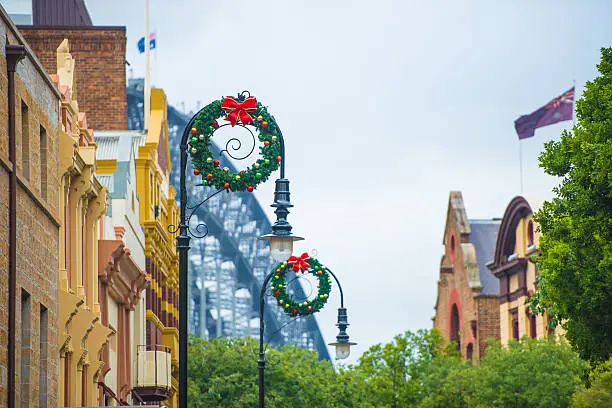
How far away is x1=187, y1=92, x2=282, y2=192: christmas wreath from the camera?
95.5 ft

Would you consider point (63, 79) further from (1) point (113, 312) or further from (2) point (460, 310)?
(2) point (460, 310)

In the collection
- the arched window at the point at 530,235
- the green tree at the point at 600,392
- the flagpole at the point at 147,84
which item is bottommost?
the green tree at the point at 600,392

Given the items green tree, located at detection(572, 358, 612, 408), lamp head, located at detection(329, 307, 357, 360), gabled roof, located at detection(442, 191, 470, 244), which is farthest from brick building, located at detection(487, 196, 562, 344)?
lamp head, located at detection(329, 307, 357, 360)

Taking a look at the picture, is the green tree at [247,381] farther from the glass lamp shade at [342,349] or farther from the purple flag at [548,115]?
the glass lamp shade at [342,349]

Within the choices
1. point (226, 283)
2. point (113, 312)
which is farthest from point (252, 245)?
point (113, 312)

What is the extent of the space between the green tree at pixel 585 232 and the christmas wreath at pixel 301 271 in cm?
657

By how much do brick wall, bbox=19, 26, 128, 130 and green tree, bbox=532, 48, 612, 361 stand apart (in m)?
22.3

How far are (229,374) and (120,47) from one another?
1783 centimetres

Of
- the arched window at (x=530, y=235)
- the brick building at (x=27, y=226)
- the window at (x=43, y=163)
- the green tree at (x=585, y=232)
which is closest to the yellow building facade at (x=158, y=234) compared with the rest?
the green tree at (x=585, y=232)

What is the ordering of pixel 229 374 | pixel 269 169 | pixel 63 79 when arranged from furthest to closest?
pixel 229 374
pixel 63 79
pixel 269 169

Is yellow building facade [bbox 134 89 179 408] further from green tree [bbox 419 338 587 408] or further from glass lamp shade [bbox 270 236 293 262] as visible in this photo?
glass lamp shade [bbox 270 236 293 262]

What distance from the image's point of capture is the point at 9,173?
26.5 metres

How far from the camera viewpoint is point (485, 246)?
109500 millimetres

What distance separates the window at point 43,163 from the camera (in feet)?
98.9
